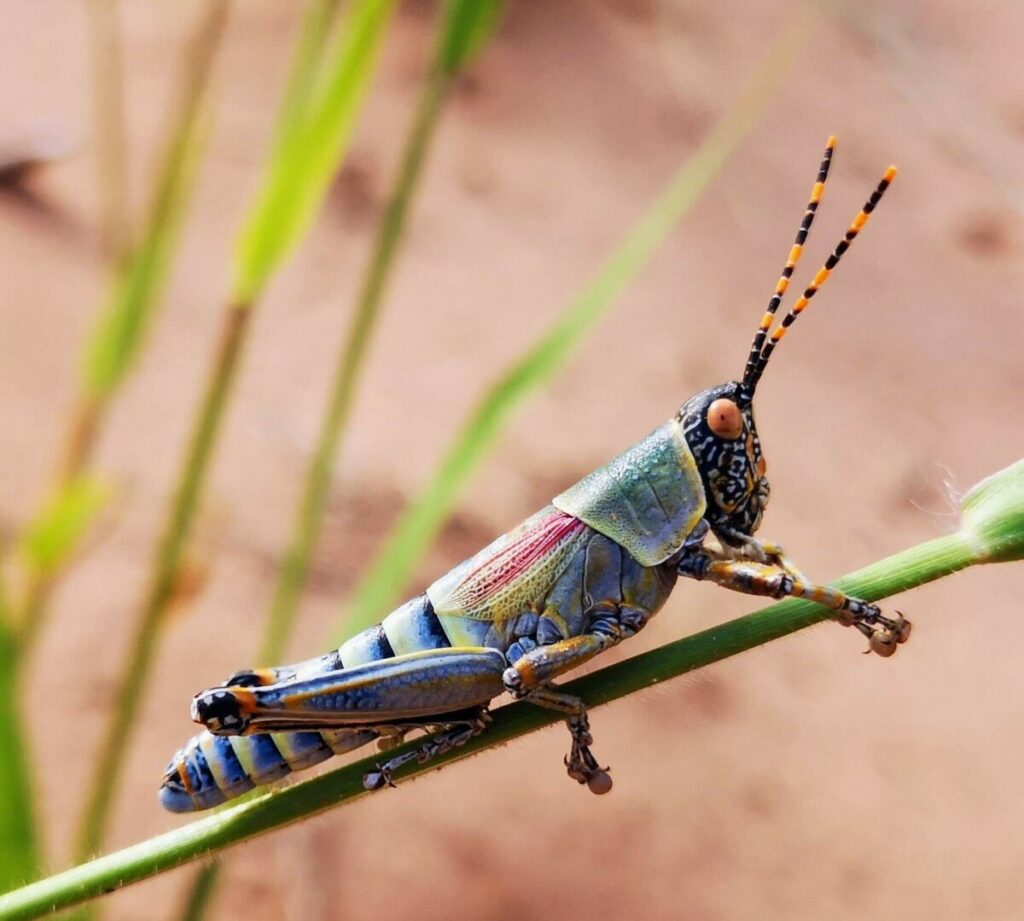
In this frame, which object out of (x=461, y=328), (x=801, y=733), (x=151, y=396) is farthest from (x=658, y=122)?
(x=801, y=733)

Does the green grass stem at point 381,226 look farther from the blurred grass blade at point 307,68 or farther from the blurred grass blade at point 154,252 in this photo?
the blurred grass blade at point 154,252

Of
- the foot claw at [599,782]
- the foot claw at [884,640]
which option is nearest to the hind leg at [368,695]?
the foot claw at [599,782]

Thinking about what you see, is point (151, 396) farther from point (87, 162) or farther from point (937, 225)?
point (937, 225)

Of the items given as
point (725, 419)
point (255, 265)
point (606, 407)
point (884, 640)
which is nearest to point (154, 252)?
point (255, 265)

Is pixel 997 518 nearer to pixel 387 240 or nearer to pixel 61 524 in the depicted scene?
pixel 387 240

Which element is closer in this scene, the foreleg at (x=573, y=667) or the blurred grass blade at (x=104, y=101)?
the foreleg at (x=573, y=667)
